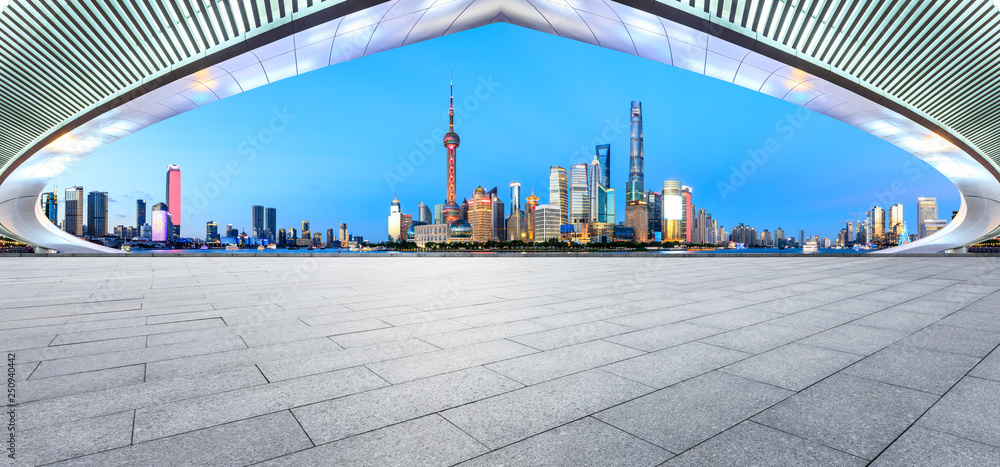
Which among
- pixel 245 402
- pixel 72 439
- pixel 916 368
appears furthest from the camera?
pixel 916 368

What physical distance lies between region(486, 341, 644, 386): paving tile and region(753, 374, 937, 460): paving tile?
154 centimetres

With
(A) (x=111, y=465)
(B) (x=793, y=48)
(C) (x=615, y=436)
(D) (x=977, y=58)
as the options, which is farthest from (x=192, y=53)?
(D) (x=977, y=58)

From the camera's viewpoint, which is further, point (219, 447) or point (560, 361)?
point (560, 361)

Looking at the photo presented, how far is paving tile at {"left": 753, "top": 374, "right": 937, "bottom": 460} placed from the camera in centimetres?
259

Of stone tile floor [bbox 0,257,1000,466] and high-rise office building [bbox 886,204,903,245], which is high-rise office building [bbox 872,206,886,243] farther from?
stone tile floor [bbox 0,257,1000,466]

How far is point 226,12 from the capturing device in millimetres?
17281

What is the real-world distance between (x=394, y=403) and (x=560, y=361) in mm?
1792

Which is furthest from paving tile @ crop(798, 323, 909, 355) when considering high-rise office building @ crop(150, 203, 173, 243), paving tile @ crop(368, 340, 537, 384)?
high-rise office building @ crop(150, 203, 173, 243)

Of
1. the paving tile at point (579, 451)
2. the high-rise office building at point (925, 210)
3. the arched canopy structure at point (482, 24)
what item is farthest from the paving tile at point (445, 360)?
the high-rise office building at point (925, 210)

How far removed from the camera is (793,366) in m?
4.05

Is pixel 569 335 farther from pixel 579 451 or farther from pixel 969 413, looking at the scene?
pixel 969 413

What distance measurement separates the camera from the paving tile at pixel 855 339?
185 inches

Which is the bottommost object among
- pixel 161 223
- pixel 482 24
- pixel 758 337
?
pixel 758 337

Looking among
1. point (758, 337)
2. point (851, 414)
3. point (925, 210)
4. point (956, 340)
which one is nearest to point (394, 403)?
point (851, 414)
